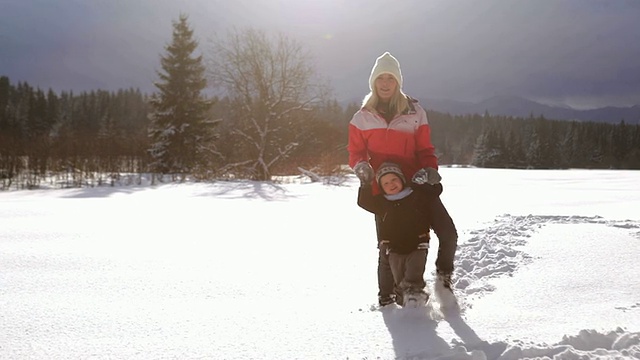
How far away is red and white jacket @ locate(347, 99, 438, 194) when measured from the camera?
262 centimetres

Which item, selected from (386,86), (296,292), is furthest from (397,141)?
(296,292)

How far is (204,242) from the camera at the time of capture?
176 inches

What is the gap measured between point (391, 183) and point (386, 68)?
81cm

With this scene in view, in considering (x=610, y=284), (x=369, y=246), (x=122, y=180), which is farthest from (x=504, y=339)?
(x=122, y=180)

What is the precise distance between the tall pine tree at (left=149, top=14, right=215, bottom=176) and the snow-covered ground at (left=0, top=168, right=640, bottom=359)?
17470 mm

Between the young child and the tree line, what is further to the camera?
the tree line

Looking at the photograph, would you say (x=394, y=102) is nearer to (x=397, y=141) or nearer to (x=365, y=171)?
(x=397, y=141)

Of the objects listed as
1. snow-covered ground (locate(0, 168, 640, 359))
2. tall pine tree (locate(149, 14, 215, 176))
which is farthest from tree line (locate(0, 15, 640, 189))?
snow-covered ground (locate(0, 168, 640, 359))

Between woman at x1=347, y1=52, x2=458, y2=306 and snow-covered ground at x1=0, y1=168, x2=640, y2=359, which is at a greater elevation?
woman at x1=347, y1=52, x2=458, y2=306

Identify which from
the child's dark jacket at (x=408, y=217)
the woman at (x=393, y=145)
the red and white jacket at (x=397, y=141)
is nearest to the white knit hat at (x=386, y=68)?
the woman at (x=393, y=145)

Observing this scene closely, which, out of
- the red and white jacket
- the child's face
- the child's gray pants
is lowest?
the child's gray pants

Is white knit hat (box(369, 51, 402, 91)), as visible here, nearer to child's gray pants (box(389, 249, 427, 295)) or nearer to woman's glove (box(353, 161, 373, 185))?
woman's glove (box(353, 161, 373, 185))

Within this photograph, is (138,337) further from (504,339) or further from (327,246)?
(327,246)

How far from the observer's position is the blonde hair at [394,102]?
2660mm
